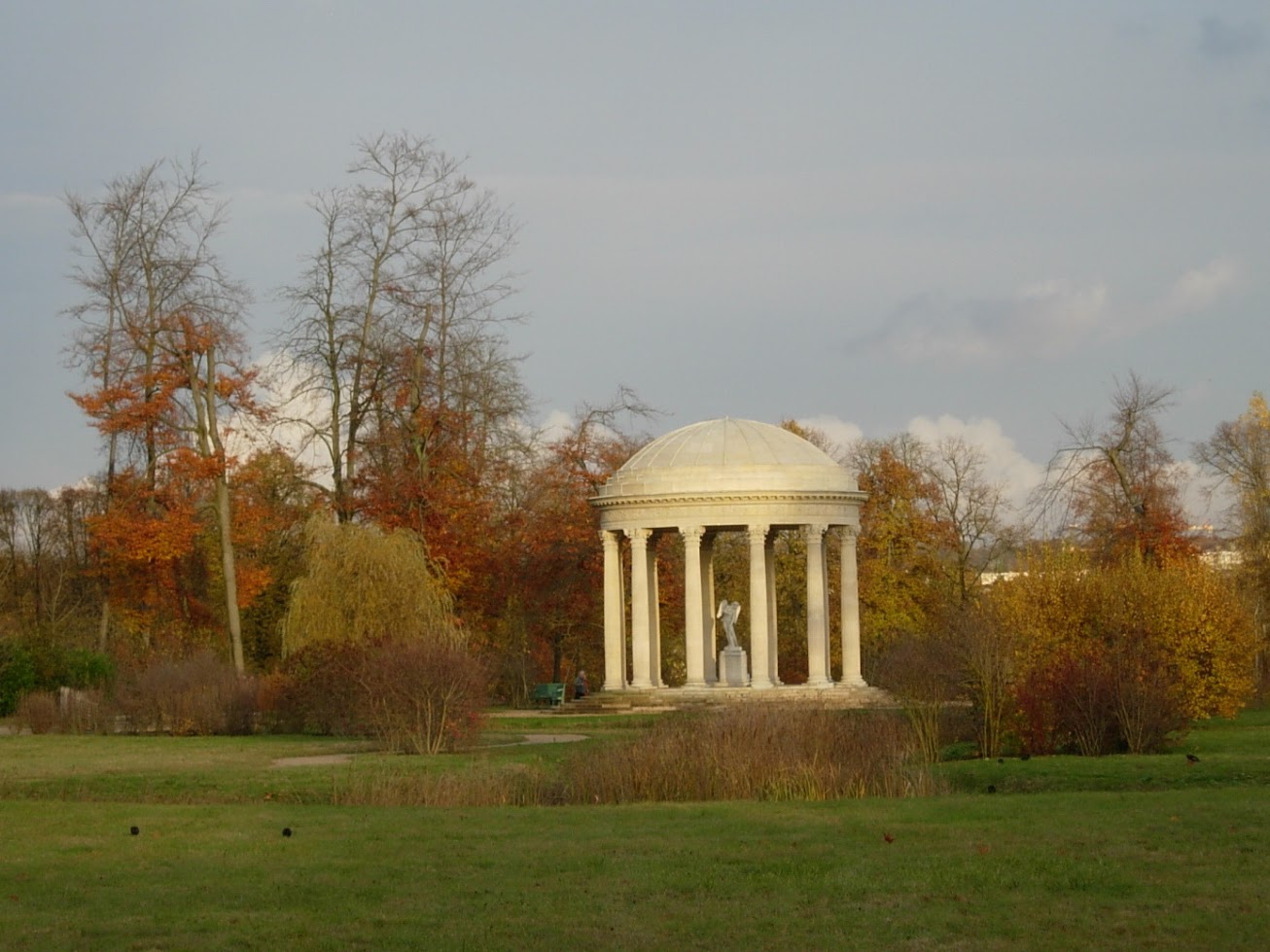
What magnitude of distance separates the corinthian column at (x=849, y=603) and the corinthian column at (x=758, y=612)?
2.61 metres

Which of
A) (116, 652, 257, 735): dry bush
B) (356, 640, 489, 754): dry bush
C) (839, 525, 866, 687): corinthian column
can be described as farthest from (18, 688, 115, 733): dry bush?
(839, 525, 866, 687): corinthian column

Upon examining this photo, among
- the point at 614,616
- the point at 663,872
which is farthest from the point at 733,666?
the point at 663,872

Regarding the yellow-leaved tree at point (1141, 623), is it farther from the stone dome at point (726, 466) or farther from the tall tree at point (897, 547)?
the tall tree at point (897, 547)

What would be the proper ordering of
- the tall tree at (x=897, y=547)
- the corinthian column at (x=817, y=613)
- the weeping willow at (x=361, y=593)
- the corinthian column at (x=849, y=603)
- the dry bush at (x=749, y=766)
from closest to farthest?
the dry bush at (x=749, y=766) < the weeping willow at (x=361, y=593) < the corinthian column at (x=817, y=613) < the corinthian column at (x=849, y=603) < the tall tree at (x=897, y=547)

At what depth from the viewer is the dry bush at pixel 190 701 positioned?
124ft

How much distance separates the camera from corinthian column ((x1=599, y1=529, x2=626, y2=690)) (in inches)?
2035

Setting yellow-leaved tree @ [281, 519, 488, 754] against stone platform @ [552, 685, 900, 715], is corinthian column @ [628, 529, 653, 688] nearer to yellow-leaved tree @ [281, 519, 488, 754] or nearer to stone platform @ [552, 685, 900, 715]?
stone platform @ [552, 685, 900, 715]

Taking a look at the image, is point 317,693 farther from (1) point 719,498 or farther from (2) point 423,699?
(1) point 719,498

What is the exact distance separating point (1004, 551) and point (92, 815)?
5739 centimetres

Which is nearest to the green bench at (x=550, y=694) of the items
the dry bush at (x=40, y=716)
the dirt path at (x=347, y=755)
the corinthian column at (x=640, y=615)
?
the corinthian column at (x=640, y=615)

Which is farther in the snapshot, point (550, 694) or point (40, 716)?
point (550, 694)

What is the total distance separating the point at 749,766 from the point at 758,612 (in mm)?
28283

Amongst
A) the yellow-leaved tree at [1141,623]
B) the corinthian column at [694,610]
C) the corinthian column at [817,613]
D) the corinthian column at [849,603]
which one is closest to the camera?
the yellow-leaved tree at [1141,623]

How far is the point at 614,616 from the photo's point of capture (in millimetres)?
52219
